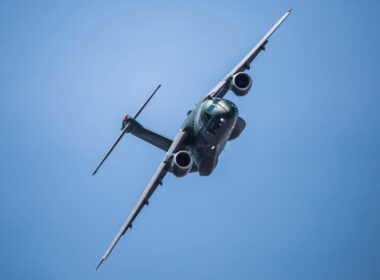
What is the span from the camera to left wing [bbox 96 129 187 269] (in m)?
22.2

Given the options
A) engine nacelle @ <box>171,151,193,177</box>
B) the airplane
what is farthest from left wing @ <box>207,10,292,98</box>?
engine nacelle @ <box>171,151,193,177</box>

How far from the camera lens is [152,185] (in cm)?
2277

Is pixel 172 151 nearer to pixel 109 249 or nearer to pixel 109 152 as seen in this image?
pixel 109 152

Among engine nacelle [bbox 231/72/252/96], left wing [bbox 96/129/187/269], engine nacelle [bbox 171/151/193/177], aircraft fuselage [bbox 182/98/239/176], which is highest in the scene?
engine nacelle [bbox 231/72/252/96]

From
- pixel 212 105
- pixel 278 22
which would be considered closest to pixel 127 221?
pixel 212 105

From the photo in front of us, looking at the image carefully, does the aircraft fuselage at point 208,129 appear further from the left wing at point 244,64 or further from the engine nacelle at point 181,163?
the engine nacelle at point 181,163

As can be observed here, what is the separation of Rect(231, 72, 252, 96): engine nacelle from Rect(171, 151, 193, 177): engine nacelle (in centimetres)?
446

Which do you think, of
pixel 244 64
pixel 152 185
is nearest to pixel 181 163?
pixel 152 185

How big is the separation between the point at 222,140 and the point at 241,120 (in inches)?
82.6

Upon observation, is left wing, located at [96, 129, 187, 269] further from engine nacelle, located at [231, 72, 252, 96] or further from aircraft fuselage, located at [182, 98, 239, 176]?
engine nacelle, located at [231, 72, 252, 96]

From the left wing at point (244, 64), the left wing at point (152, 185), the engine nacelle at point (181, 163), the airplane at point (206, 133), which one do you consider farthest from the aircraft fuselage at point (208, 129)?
the engine nacelle at point (181, 163)

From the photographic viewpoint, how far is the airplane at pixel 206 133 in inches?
818

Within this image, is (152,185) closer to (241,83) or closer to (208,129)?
(208,129)

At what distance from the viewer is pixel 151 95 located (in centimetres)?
2514
